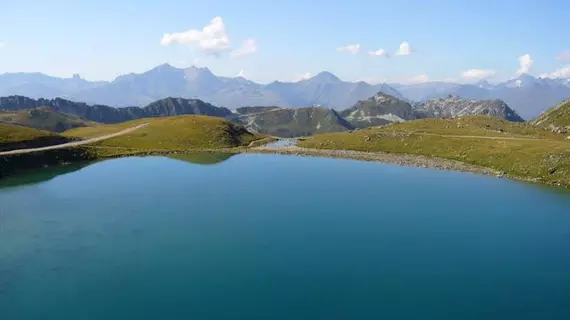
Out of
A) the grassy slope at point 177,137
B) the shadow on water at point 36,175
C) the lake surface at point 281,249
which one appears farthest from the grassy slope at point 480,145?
the shadow on water at point 36,175

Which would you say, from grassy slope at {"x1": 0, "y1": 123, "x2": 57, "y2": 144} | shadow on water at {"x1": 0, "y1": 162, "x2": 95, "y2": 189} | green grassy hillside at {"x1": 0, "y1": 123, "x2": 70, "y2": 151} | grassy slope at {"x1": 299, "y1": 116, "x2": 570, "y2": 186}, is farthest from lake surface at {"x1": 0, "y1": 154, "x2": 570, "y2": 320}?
grassy slope at {"x1": 0, "y1": 123, "x2": 57, "y2": 144}

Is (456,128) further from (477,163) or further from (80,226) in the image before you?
(80,226)

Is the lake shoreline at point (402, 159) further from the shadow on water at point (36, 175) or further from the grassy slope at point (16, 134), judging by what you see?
the grassy slope at point (16, 134)

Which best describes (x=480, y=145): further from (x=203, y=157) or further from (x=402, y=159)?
(x=203, y=157)

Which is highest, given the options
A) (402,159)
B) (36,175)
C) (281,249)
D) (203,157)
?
(203,157)

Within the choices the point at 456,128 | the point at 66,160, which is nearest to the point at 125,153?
the point at 66,160

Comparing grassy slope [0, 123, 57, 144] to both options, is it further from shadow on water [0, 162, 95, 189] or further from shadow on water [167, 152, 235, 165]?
shadow on water [167, 152, 235, 165]

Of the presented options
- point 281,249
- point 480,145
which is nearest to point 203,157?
point 480,145
